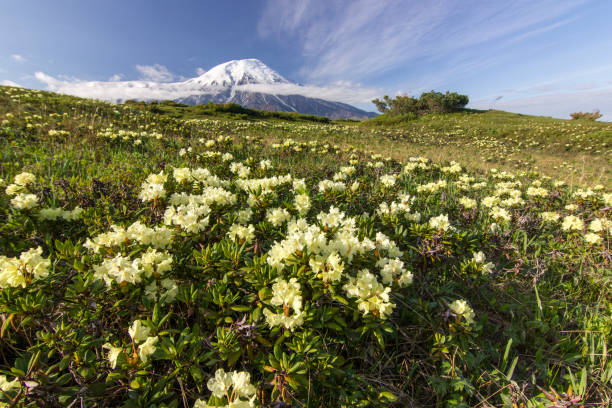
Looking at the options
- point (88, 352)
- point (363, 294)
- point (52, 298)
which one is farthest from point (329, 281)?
point (52, 298)

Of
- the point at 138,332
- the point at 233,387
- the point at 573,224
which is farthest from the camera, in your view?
the point at 573,224

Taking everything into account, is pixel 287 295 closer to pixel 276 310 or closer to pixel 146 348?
pixel 276 310

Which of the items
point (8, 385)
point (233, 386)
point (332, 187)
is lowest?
point (233, 386)

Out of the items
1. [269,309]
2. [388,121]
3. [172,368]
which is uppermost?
[388,121]

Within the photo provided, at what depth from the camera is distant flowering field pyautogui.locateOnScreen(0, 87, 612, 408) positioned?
1584 millimetres

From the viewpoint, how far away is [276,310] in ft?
5.96

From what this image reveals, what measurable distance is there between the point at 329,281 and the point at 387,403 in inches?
36.4

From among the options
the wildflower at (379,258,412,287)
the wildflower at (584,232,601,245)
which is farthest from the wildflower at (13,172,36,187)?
the wildflower at (584,232,601,245)

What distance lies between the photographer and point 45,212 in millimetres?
2688

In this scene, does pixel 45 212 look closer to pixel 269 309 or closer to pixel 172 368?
pixel 172 368

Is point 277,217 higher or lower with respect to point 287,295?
higher

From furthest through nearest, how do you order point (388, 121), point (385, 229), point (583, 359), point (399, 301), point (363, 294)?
point (388, 121), point (385, 229), point (399, 301), point (583, 359), point (363, 294)

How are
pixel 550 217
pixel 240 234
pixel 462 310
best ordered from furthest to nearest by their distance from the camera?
1. pixel 550 217
2. pixel 240 234
3. pixel 462 310

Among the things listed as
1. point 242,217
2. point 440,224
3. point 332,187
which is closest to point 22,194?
point 242,217
